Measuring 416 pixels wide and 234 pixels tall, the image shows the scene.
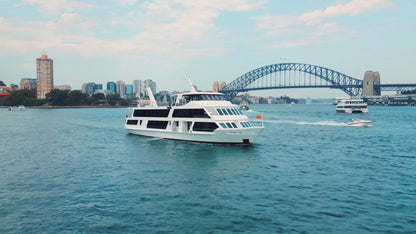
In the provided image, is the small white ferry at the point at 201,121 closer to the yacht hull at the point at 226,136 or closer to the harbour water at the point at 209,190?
the yacht hull at the point at 226,136

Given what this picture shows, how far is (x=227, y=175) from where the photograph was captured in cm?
2197

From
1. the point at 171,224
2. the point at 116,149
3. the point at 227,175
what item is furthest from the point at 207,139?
the point at 171,224

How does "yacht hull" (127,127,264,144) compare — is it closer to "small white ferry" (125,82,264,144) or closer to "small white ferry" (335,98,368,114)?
"small white ferry" (125,82,264,144)

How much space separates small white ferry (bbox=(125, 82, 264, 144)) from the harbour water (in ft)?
5.40

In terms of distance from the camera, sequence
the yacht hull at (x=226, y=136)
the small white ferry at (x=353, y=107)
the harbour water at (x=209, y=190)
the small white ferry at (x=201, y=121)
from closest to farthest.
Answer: the harbour water at (x=209, y=190)
the yacht hull at (x=226, y=136)
the small white ferry at (x=201, y=121)
the small white ferry at (x=353, y=107)

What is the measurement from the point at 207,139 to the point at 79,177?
1568cm

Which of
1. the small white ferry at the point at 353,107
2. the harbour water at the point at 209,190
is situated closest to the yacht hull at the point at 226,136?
the harbour water at the point at 209,190

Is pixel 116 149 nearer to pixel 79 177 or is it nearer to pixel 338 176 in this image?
pixel 79 177

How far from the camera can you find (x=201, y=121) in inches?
1347

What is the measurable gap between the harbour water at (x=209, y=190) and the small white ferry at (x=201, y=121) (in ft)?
5.40

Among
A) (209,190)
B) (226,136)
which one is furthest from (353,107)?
(209,190)

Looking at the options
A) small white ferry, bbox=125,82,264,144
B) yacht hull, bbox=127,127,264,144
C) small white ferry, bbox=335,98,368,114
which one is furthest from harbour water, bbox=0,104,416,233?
small white ferry, bbox=335,98,368,114

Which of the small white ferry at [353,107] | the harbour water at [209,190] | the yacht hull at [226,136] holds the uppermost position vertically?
the small white ferry at [353,107]

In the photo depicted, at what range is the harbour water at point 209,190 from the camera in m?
13.6
